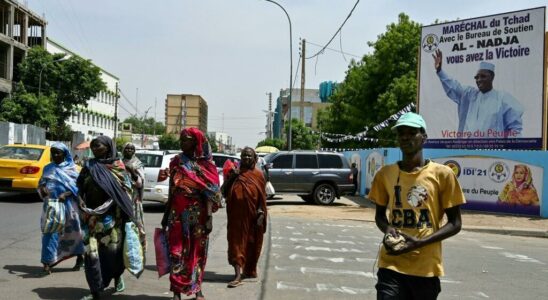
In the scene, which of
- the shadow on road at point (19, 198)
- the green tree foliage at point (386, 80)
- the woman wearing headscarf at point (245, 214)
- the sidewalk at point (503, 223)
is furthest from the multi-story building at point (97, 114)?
the woman wearing headscarf at point (245, 214)

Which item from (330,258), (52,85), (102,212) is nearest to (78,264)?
(102,212)

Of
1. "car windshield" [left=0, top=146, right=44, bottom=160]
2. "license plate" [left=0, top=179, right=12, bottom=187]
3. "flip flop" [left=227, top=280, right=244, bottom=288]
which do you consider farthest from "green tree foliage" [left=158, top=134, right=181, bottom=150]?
"flip flop" [left=227, top=280, right=244, bottom=288]

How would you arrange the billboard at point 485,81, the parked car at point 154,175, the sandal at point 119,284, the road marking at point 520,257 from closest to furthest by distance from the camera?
the sandal at point 119,284 < the road marking at point 520,257 < the parked car at point 154,175 < the billboard at point 485,81

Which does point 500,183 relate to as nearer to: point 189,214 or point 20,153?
point 20,153

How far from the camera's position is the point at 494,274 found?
8555 millimetres

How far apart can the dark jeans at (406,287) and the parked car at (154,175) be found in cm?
1194

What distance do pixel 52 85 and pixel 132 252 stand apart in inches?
1804

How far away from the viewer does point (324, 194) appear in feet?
68.7

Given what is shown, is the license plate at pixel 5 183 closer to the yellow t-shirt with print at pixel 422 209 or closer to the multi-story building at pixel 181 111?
the yellow t-shirt with print at pixel 422 209

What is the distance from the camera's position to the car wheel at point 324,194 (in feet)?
68.5

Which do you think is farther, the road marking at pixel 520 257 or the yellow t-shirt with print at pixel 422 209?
the road marking at pixel 520 257

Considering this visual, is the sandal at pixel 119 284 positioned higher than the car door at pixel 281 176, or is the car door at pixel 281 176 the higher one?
the car door at pixel 281 176

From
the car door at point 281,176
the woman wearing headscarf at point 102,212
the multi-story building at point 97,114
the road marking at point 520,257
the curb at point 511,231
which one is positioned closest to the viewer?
the woman wearing headscarf at point 102,212

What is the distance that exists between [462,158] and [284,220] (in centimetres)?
717
